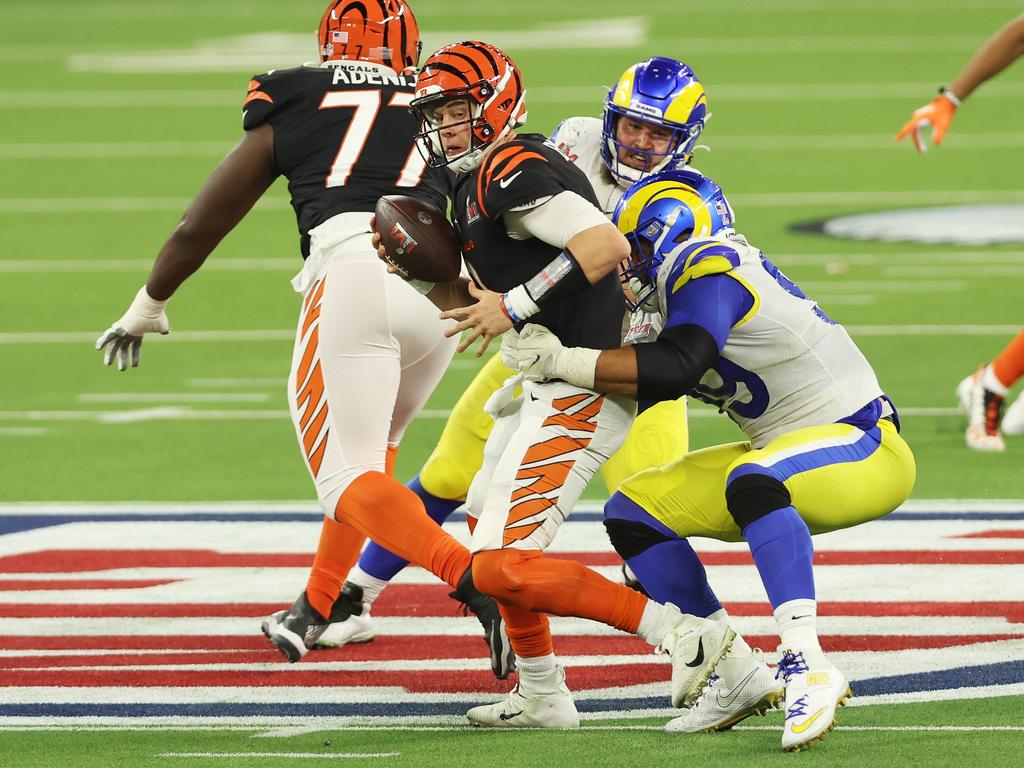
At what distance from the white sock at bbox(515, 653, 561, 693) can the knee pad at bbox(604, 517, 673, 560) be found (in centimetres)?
33

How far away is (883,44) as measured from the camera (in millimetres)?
25641

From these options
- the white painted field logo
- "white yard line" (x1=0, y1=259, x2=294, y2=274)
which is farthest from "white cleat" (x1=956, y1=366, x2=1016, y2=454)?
"white yard line" (x1=0, y1=259, x2=294, y2=274)

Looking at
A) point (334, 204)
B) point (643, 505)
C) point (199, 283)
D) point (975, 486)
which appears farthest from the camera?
point (199, 283)

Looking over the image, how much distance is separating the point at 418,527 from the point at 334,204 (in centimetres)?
102

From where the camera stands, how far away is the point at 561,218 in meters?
4.83

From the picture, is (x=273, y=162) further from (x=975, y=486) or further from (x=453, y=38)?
(x=453, y=38)

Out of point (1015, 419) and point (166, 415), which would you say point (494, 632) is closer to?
point (1015, 419)

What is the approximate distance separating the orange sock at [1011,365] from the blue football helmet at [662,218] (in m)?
3.49

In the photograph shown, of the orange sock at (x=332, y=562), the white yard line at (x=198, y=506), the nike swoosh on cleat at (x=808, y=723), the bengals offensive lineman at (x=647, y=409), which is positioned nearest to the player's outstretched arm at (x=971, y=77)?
the white yard line at (x=198, y=506)

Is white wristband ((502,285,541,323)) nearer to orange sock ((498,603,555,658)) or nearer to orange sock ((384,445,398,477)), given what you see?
orange sock ((498,603,555,658))

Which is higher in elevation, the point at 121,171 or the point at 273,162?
the point at 273,162

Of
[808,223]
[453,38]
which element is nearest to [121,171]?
[808,223]

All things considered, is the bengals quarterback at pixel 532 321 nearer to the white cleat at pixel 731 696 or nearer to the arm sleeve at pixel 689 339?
the white cleat at pixel 731 696

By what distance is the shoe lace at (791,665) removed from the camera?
466 cm
